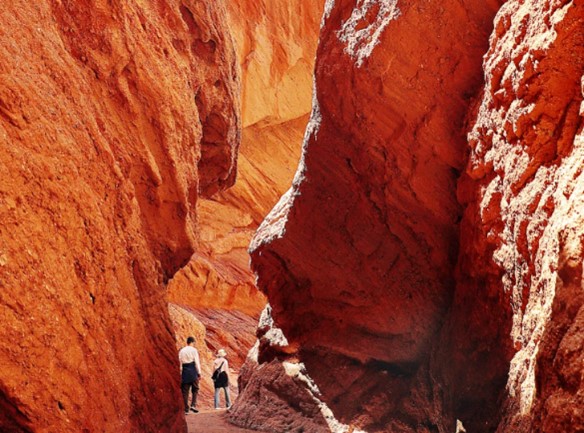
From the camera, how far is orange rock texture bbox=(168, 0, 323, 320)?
19.1 meters

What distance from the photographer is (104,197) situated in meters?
5.05

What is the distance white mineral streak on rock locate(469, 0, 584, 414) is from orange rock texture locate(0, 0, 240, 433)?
302 cm

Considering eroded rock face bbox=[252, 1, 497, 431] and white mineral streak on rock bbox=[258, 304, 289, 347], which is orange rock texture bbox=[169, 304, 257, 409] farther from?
eroded rock face bbox=[252, 1, 497, 431]

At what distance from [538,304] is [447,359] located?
245 centimetres

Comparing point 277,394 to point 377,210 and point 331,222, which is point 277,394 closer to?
point 331,222

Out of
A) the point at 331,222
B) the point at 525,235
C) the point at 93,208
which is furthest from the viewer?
the point at 331,222

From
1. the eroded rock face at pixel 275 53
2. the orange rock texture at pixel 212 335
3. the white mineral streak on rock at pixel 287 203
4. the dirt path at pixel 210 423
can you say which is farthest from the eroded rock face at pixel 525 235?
the eroded rock face at pixel 275 53

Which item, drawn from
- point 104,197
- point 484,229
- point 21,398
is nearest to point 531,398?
point 484,229

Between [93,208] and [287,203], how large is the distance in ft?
13.2

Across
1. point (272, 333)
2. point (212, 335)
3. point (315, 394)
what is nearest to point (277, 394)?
point (315, 394)

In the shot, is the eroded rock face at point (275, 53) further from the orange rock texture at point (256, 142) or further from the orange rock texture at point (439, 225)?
the orange rock texture at point (439, 225)

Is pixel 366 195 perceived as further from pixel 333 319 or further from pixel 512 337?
pixel 512 337

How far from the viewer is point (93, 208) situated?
471 cm

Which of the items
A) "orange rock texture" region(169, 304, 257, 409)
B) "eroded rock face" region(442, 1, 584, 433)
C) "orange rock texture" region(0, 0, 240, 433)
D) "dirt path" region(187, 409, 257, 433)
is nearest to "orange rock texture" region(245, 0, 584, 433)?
"eroded rock face" region(442, 1, 584, 433)
